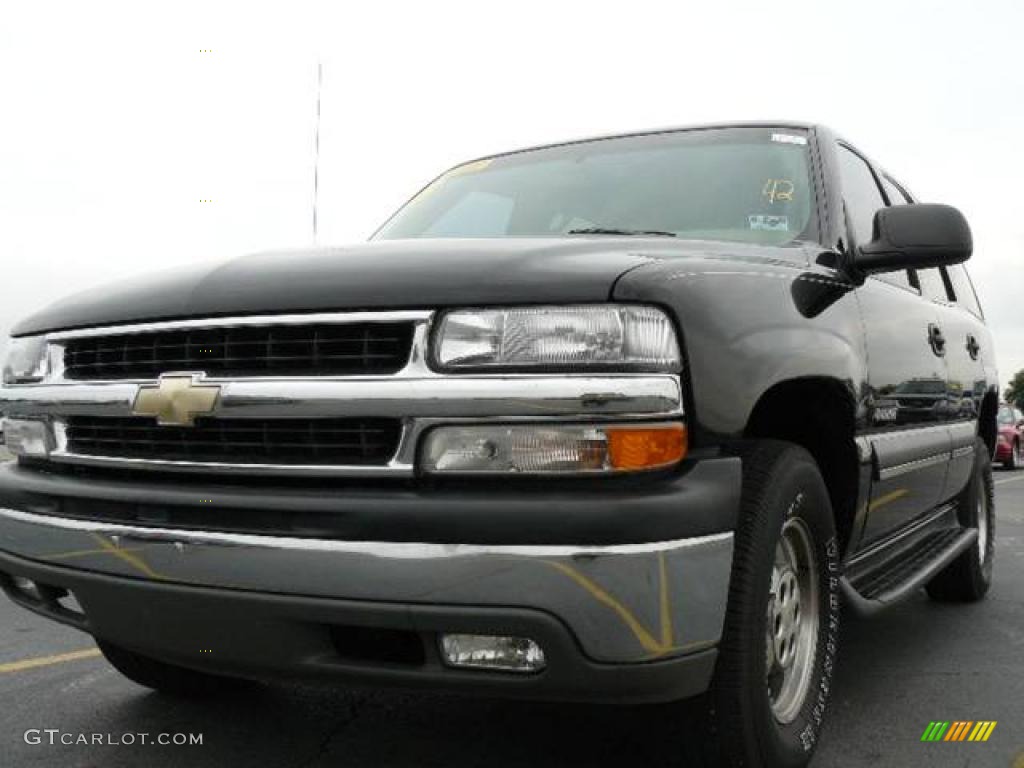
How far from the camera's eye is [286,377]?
2.39 m

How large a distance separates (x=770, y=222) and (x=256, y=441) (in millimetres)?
1808

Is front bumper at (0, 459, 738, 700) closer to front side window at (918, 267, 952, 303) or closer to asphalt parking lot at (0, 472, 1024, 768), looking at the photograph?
asphalt parking lot at (0, 472, 1024, 768)

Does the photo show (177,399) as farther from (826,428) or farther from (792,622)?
(826,428)

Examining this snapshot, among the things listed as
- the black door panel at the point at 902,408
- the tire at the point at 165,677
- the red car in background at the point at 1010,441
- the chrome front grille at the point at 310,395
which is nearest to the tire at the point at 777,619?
the chrome front grille at the point at 310,395

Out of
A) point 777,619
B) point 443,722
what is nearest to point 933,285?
point 777,619

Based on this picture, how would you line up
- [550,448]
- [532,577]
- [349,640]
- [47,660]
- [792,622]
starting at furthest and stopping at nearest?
[47,660] < [792,622] < [349,640] < [550,448] < [532,577]

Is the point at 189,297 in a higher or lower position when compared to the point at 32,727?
higher

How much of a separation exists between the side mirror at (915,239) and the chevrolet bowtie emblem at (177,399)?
6.47 ft

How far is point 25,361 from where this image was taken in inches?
118

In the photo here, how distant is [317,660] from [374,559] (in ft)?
0.98

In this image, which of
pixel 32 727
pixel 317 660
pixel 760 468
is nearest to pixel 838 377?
pixel 760 468

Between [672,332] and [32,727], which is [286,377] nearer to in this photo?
[672,332]

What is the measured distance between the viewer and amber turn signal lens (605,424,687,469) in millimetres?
2215

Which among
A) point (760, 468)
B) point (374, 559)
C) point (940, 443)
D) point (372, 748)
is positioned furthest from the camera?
point (940, 443)
